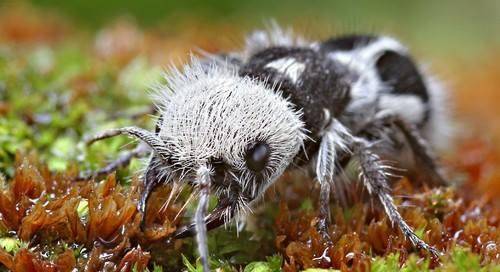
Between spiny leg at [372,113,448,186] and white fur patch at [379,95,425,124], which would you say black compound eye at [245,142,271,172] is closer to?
spiny leg at [372,113,448,186]

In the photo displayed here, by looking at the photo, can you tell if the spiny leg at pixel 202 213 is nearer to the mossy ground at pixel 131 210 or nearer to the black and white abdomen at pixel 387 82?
the mossy ground at pixel 131 210

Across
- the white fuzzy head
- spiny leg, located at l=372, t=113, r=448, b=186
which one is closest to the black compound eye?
the white fuzzy head

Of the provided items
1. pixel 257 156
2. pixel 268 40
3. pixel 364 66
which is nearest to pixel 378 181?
pixel 257 156

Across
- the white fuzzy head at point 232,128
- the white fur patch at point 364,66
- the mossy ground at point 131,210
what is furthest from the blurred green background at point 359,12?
the white fuzzy head at point 232,128

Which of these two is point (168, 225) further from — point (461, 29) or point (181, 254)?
point (461, 29)

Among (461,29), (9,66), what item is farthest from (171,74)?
(461,29)

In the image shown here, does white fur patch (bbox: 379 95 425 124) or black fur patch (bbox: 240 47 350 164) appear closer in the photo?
black fur patch (bbox: 240 47 350 164)
